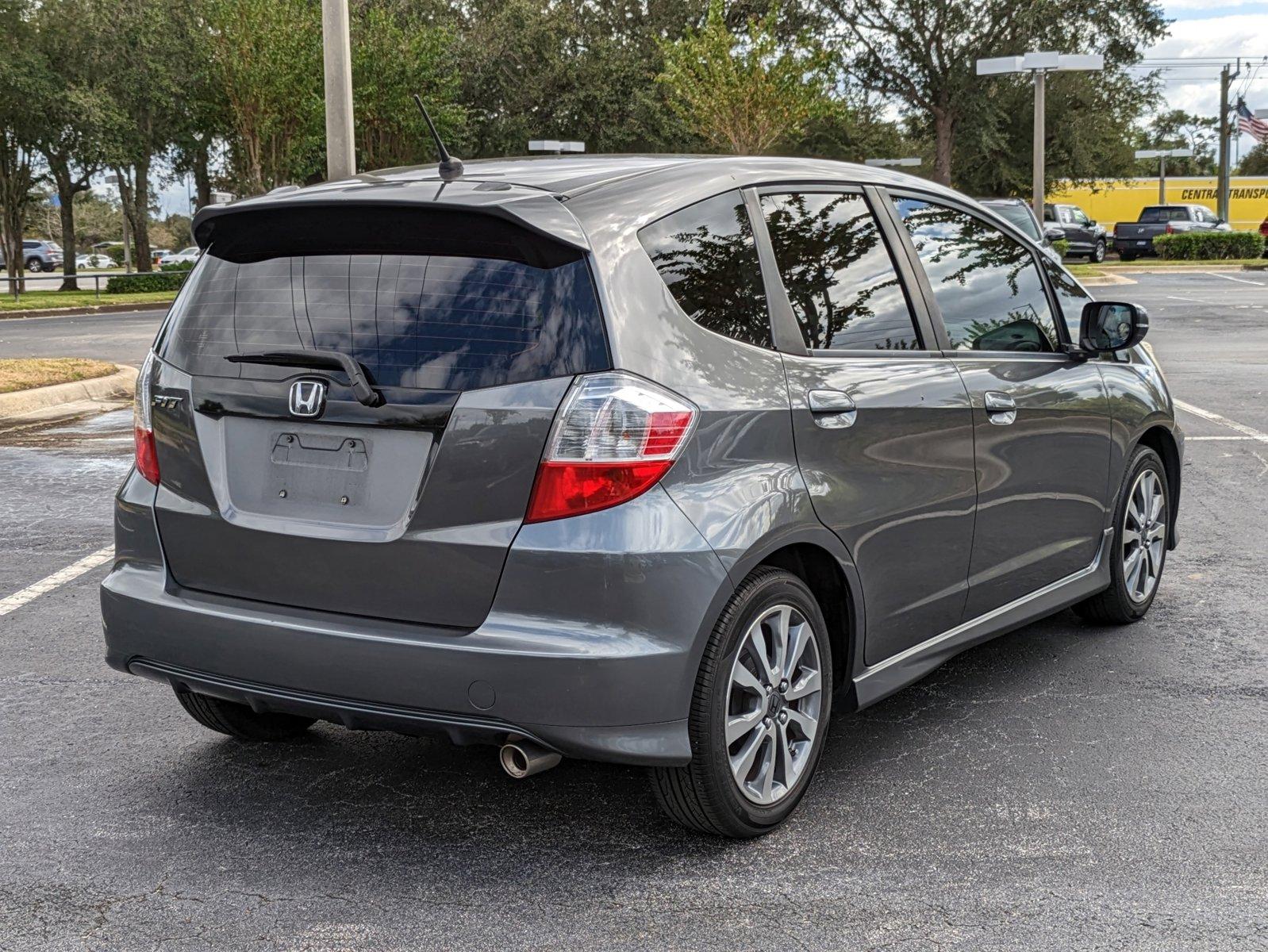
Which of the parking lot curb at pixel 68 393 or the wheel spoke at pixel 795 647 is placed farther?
the parking lot curb at pixel 68 393

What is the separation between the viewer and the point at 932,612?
171 inches

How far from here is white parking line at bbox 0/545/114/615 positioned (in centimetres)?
617

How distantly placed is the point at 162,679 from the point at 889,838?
1.88 meters

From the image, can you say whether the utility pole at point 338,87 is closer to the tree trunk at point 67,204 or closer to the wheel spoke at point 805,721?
the wheel spoke at point 805,721

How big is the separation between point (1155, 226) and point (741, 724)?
48.9 meters

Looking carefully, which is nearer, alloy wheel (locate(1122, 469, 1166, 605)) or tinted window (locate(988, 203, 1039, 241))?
alloy wheel (locate(1122, 469, 1166, 605))

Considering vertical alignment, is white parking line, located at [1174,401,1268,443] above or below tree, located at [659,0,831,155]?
below

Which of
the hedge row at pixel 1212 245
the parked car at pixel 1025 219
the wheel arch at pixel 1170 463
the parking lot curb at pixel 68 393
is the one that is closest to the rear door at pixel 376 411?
→ the wheel arch at pixel 1170 463

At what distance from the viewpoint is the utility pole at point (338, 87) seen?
14703 mm

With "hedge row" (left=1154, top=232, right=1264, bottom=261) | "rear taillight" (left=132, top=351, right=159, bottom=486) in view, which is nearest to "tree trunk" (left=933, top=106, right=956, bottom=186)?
"hedge row" (left=1154, top=232, right=1264, bottom=261)

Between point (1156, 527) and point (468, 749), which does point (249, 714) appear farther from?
point (1156, 527)

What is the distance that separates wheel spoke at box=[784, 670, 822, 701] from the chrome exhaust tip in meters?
0.66

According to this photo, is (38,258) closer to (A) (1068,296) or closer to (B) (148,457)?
(A) (1068,296)

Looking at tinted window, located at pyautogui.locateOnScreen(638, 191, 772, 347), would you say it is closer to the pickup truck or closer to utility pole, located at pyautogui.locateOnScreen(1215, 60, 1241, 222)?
the pickup truck
